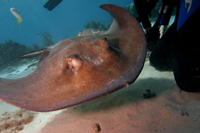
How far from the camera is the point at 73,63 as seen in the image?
1998 millimetres

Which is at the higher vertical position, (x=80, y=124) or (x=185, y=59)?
(x=80, y=124)

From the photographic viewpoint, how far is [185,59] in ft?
9.73

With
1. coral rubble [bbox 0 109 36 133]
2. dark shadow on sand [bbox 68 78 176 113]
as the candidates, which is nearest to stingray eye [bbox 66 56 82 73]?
dark shadow on sand [bbox 68 78 176 113]

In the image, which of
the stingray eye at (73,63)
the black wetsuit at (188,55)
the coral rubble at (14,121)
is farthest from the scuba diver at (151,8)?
the coral rubble at (14,121)

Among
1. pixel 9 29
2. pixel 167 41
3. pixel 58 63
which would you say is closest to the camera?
pixel 58 63

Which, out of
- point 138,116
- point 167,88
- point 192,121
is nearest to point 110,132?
point 138,116

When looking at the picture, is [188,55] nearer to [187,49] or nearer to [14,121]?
Answer: [187,49]

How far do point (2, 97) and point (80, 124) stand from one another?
1.65m

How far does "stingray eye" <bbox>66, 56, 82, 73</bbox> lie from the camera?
194 centimetres

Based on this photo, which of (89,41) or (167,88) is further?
(167,88)

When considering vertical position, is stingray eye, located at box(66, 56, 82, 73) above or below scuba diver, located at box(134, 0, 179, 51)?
above

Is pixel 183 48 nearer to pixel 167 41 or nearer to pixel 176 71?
pixel 176 71

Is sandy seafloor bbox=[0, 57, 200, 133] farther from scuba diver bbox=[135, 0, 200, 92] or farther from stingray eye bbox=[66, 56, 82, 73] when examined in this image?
stingray eye bbox=[66, 56, 82, 73]

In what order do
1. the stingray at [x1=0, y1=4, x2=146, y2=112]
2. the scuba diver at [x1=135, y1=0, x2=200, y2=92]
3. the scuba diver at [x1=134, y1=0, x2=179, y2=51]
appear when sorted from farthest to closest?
the scuba diver at [x1=134, y1=0, x2=179, y2=51] → the scuba diver at [x1=135, y1=0, x2=200, y2=92] → the stingray at [x1=0, y1=4, x2=146, y2=112]
